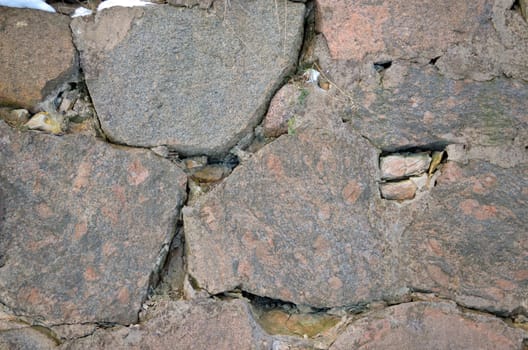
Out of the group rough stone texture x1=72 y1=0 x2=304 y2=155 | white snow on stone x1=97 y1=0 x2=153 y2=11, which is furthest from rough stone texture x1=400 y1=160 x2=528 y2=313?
white snow on stone x1=97 y1=0 x2=153 y2=11

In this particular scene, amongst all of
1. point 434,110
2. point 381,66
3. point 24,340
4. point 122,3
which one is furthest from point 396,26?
point 24,340

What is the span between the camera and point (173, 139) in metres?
1.71

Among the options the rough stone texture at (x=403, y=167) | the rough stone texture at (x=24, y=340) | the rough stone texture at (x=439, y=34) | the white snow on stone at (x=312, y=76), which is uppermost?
the rough stone texture at (x=439, y=34)

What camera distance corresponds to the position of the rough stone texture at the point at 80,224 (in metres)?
1.68

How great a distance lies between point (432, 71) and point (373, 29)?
0.20 metres

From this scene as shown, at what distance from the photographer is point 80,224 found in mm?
1696

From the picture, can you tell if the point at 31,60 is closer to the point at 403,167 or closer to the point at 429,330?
the point at 403,167

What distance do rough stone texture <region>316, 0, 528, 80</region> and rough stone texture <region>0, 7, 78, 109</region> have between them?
78cm

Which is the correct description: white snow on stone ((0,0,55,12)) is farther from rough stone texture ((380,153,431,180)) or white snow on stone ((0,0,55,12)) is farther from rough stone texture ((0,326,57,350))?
rough stone texture ((380,153,431,180))

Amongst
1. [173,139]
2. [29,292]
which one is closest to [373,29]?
[173,139]

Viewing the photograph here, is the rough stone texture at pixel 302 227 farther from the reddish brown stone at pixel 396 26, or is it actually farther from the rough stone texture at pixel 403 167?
the reddish brown stone at pixel 396 26

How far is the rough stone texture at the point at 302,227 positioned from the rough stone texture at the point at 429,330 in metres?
0.08

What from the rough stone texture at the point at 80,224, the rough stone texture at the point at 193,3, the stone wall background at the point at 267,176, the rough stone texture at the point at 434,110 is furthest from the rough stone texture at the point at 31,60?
the rough stone texture at the point at 434,110

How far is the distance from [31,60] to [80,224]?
→ 0.50m
